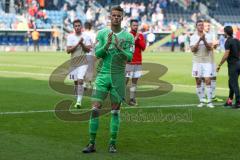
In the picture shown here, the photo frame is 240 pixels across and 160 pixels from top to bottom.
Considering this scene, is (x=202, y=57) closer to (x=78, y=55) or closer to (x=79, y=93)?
(x=78, y=55)

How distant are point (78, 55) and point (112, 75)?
6783 mm

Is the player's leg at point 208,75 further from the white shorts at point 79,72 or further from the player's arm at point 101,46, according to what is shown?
the player's arm at point 101,46

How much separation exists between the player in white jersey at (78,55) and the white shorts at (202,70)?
2.92 meters

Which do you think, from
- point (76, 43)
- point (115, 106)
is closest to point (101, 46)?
point (115, 106)

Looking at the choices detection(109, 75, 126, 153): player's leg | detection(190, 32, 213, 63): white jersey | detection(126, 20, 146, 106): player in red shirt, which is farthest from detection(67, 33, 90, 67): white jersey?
detection(109, 75, 126, 153): player's leg

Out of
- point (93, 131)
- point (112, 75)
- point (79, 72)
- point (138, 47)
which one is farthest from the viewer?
point (138, 47)

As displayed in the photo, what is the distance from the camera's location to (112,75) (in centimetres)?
1017

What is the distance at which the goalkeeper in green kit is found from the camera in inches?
396

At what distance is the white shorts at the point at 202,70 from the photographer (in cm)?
1678

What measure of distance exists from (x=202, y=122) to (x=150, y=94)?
257 inches

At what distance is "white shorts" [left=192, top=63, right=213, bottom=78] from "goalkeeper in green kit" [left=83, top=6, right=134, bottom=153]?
688 centimetres

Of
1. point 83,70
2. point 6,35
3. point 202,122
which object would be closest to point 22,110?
point 83,70

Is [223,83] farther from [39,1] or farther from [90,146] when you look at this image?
[39,1]

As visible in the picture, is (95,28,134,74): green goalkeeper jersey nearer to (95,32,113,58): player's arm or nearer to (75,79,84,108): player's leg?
(95,32,113,58): player's arm
